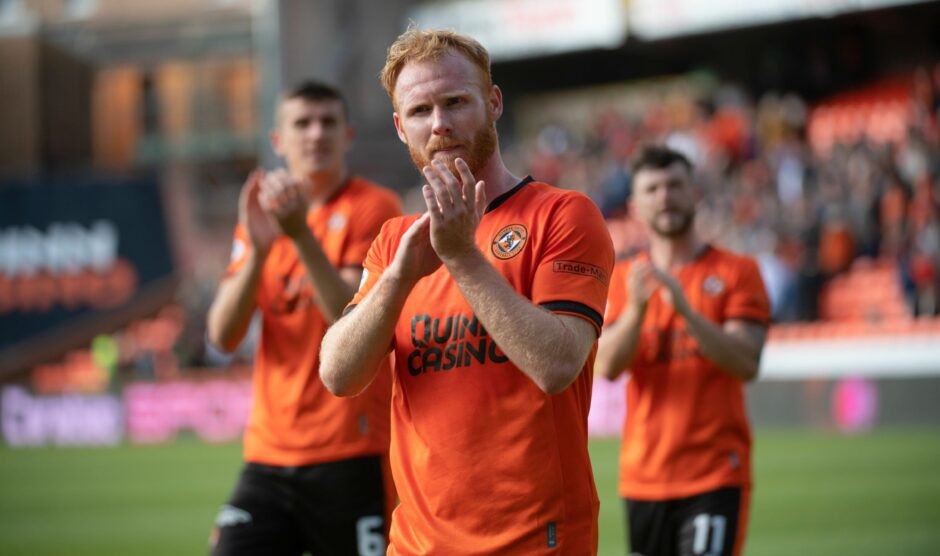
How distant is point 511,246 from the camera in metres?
3.34

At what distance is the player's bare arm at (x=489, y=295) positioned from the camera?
299 centimetres

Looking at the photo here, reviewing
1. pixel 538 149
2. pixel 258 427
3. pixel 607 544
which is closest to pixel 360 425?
pixel 258 427

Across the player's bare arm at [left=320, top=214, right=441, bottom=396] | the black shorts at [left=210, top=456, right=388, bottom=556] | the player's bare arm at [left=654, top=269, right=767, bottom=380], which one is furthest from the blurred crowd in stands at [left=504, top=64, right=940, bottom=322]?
the player's bare arm at [left=320, top=214, right=441, bottom=396]

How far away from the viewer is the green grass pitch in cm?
977

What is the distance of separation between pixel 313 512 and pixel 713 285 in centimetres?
211

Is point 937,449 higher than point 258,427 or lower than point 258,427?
lower

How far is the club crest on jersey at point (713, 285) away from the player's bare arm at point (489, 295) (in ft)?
8.82

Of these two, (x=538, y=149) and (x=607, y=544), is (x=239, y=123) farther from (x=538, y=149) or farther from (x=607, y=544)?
(x=607, y=544)

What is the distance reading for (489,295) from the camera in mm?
3041

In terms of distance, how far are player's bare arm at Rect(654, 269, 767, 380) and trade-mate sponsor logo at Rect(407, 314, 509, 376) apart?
1981 mm

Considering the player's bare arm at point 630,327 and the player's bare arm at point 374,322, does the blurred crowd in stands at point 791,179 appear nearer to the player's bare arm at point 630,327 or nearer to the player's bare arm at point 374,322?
the player's bare arm at point 630,327

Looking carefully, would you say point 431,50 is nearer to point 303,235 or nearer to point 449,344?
point 449,344

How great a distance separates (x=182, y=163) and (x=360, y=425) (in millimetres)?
29165

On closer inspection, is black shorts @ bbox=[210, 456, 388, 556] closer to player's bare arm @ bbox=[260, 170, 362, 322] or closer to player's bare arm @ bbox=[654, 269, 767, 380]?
player's bare arm @ bbox=[260, 170, 362, 322]
